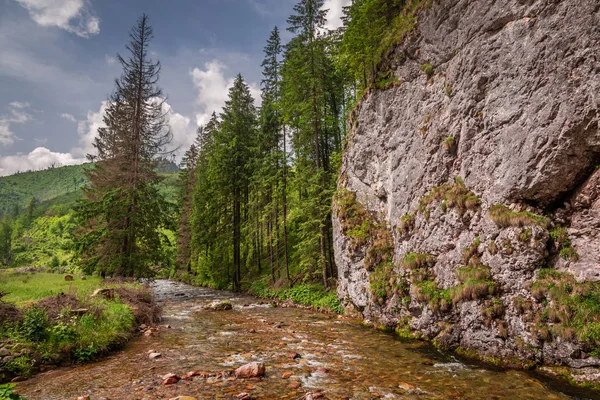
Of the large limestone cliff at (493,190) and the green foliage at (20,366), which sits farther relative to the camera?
the large limestone cliff at (493,190)

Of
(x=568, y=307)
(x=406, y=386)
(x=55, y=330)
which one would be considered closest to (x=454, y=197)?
(x=568, y=307)

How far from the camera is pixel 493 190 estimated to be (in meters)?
10.4

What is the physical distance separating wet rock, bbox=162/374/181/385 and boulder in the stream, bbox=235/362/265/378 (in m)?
1.38

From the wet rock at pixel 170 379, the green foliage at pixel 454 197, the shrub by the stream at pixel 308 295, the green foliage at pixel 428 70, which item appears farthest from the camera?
the shrub by the stream at pixel 308 295

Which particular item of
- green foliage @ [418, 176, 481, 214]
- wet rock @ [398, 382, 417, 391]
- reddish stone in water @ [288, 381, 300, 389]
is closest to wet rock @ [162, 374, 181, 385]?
reddish stone in water @ [288, 381, 300, 389]

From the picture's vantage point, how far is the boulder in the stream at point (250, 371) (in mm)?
7438

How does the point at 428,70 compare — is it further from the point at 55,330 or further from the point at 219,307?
the point at 55,330

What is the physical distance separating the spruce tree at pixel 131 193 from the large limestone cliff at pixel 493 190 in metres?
14.7

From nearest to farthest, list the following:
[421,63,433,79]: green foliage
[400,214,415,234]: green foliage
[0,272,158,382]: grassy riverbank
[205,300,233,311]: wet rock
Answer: [0,272,158,382]: grassy riverbank, [400,214,415,234]: green foliage, [421,63,433,79]: green foliage, [205,300,233,311]: wet rock

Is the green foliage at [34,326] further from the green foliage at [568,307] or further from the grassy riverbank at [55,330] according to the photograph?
the green foliage at [568,307]

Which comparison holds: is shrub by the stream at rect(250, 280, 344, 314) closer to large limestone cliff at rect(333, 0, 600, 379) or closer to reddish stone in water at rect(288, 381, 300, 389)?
large limestone cliff at rect(333, 0, 600, 379)

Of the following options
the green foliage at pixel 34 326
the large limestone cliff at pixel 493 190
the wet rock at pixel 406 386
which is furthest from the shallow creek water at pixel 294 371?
the large limestone cliff at pixel 493 190

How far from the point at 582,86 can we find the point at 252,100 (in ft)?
89.3

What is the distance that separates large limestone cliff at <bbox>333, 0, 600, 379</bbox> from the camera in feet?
26.5
